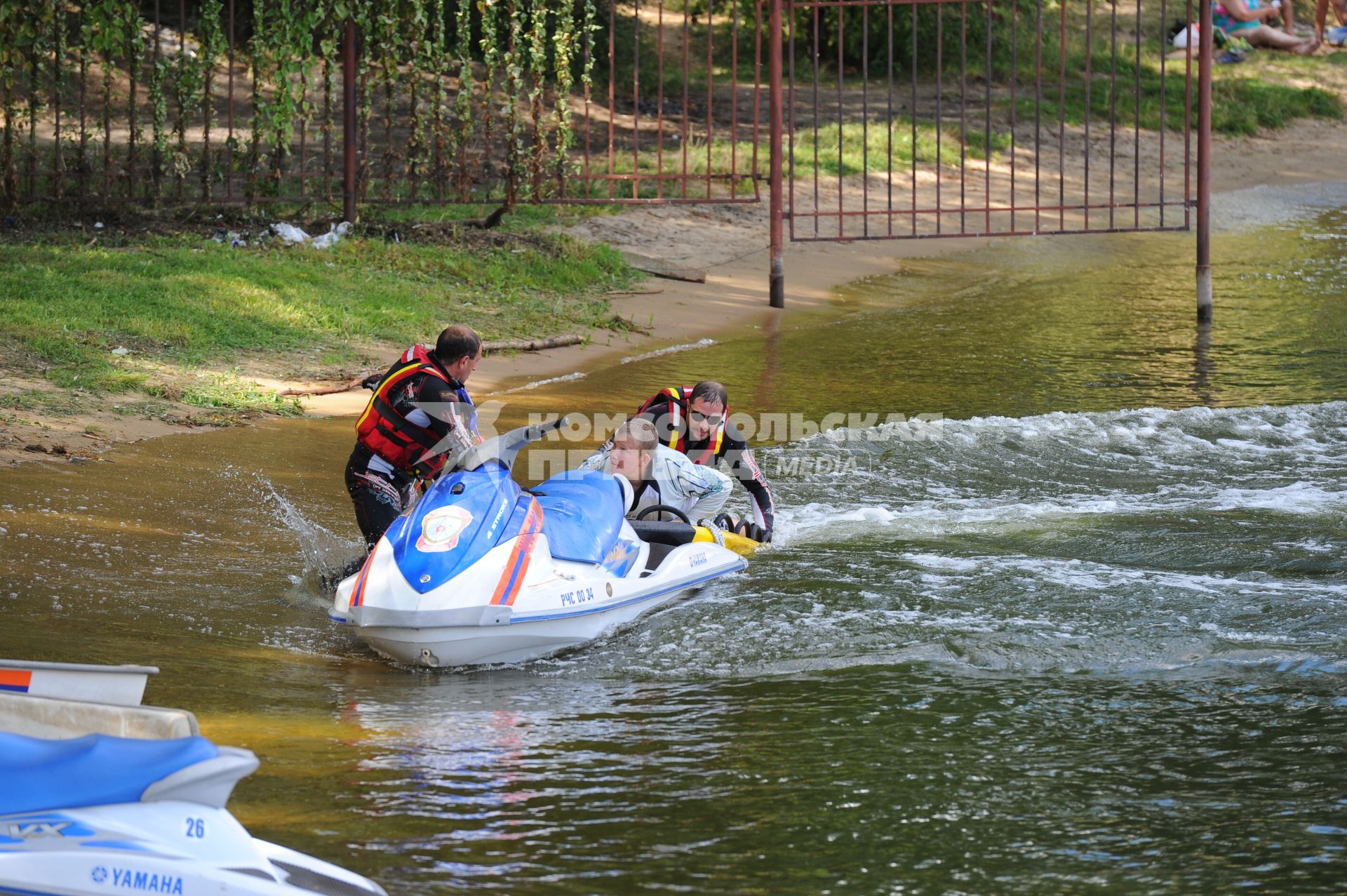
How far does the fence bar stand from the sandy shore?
0.43 meters

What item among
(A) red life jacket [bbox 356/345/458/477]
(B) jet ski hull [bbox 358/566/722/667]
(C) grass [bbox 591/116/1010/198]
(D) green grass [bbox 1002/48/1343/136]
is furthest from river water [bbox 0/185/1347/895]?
(D) green grass [bbox 1002/48/1343/136]

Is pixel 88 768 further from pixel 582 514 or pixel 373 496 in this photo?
pixel 373 496

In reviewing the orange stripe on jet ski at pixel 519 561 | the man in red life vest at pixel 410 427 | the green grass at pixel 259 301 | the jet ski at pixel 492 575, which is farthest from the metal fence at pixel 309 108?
the orange stripe on jet ski at pixel 519 561

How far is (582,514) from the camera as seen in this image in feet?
21.7

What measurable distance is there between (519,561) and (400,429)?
1136 millimetres

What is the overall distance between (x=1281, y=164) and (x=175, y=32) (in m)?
17.7

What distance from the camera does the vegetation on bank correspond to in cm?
1055

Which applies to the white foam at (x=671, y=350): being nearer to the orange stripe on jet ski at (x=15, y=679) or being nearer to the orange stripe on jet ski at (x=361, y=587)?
the orange stripe on jet ski at (x=361, y=587)

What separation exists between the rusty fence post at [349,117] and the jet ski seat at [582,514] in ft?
31.5

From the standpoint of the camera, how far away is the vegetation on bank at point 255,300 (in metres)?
10.5

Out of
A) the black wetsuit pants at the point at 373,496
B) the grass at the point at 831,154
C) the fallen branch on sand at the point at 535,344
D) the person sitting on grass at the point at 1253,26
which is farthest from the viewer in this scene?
the grass at the point at 831,154

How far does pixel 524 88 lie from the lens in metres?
24.8

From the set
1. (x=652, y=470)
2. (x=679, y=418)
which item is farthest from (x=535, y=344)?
(x=652, y=470)

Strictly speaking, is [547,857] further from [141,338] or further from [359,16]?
[359,16]
